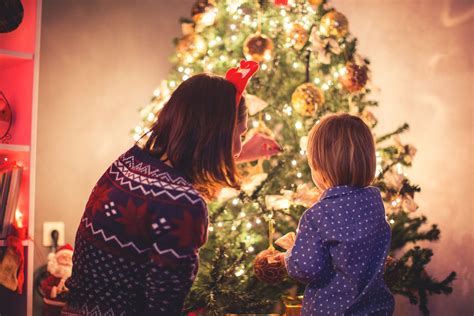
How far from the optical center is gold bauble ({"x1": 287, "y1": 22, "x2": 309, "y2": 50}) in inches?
98.6

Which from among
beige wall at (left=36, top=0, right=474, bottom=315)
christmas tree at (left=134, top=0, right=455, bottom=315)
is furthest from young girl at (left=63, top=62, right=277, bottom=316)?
beige wall at (left=36, top=0, right=474, bottom=315)

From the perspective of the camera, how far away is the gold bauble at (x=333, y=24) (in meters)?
2.54

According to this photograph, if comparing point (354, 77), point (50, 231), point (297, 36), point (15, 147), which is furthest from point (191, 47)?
point (50, 231)

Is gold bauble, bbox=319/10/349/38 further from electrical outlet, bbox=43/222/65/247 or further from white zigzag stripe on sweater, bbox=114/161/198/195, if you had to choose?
electrical outlet, bbox=43/222/65/247

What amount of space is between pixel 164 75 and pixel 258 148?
3.83 feet

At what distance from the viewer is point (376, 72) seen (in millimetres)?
3488

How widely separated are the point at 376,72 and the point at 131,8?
1590 millimetres

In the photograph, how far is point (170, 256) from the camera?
1.18 m

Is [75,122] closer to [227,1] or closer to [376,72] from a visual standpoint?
[227,1]

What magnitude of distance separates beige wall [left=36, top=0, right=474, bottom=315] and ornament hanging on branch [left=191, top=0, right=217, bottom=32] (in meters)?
0.75

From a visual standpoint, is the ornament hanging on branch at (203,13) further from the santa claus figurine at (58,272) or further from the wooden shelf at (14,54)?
the santa claus figurine at (58,272)

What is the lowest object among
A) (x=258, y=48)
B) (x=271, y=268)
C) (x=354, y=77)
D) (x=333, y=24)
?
(x=271, y=268)

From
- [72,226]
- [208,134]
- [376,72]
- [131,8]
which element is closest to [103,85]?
[131,8]

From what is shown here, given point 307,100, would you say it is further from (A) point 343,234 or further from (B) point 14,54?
(B) point 14,54
